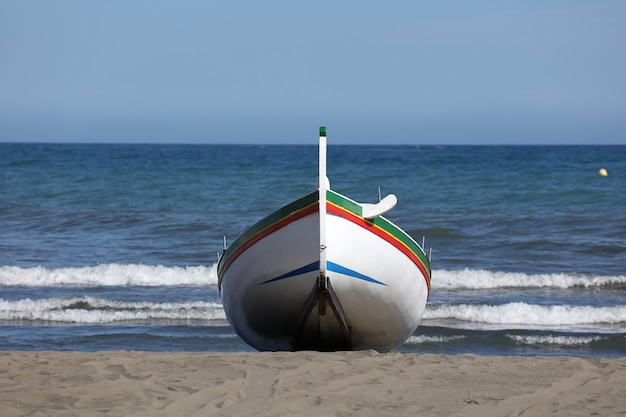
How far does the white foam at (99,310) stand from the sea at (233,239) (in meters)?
0.03

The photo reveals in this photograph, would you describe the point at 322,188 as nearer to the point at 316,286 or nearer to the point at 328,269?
the point at 328,269

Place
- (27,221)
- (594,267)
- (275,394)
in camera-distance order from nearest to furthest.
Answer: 1. (275,394)
2. (594,267)
3. (27,221)

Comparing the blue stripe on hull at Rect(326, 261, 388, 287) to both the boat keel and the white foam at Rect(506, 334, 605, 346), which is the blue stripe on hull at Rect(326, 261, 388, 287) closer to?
the boat keel

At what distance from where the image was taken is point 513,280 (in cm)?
1429

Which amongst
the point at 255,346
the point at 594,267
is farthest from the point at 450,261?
the point at 255,346

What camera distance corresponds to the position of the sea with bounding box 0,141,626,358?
10.5 metres

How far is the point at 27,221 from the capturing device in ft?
72.6

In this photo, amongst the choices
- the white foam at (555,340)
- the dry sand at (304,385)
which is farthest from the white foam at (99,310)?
the white foam at (555,340)

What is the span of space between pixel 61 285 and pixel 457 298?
6.29m

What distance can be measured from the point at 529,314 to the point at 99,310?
225 inches

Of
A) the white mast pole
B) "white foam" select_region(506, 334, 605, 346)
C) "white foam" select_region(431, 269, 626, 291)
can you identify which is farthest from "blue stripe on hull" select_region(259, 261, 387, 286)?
"white foam" select_region(431, 269, 626, 291)

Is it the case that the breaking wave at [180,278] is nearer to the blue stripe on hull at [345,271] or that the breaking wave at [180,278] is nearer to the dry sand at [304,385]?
the dry sand at [304,385]

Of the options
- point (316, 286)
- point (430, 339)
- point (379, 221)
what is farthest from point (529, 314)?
point (316, 286)

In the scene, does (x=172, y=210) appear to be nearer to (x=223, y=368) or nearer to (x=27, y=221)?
(x=27, y=221)
